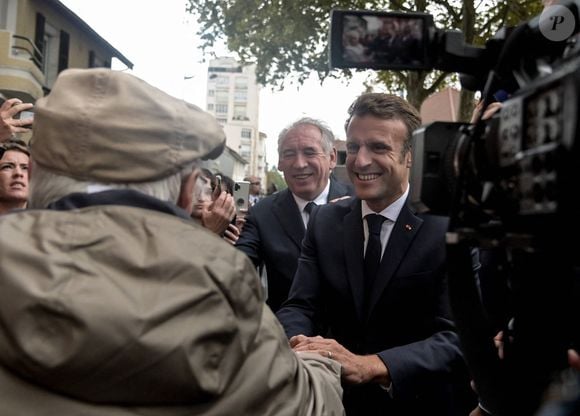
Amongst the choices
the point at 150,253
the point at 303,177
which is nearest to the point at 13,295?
the point at 150,253

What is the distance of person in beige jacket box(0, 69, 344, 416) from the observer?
1.21 meters

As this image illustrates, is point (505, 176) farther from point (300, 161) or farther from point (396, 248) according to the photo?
point (300, 161)

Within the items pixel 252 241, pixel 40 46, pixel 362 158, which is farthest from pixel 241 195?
pixel 40 46

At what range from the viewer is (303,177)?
3.70 metres

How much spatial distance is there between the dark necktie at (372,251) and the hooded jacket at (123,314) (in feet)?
3.59

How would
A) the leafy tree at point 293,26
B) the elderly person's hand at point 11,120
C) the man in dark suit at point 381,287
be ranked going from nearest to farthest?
the man in dark suit at point 381,287 → the elderly person's hand at point 11,120 → the leafy tree at point 293,26

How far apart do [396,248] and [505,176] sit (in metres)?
1.28

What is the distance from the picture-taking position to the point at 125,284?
1261 millimetres

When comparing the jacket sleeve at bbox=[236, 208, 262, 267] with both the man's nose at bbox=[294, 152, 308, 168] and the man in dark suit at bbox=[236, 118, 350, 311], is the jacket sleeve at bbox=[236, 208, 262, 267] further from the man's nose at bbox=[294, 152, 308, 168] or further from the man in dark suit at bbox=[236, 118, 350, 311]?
the man's nose at bbox=[294, 152, 308, 168]

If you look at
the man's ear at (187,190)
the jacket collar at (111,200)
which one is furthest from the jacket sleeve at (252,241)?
the jacket collar at (111,200)

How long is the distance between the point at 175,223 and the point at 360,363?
1.02 m

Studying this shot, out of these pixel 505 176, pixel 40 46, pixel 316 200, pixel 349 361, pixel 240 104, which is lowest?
pixel 349 361

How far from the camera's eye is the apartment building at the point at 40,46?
17.6 meters

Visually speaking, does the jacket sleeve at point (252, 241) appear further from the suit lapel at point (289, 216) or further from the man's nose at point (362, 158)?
the man's nose at point (362, 158)
